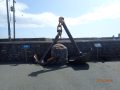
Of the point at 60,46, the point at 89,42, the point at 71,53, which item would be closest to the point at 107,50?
the point at 89,42

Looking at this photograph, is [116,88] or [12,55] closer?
[116,88]

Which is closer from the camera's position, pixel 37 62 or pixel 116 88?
pixel 116 88

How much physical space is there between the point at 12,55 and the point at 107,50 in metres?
7.35

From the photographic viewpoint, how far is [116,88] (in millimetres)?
10203

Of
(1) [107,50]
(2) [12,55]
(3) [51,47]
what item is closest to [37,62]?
(3) [51,47]

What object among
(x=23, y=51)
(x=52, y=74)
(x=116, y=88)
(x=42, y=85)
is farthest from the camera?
(x=23, y=51)

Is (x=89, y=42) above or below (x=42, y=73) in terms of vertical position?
above

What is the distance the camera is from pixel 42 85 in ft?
36.0

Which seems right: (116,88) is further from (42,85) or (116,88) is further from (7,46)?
(7,46)

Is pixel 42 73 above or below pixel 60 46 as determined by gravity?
below

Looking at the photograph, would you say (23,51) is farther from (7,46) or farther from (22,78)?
(22,78)

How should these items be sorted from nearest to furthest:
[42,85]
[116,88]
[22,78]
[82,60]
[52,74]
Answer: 1. [116,88]
2. [42,85]
3. [22,78]
4. [52,74]
5. [82,60]

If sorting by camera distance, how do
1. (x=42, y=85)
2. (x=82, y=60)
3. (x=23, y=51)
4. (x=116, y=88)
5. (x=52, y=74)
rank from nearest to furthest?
(x=116, y=88)
(x=42, y=85)
(x=52, y=74)
(x=82, y=60)
(x=23, y=51)

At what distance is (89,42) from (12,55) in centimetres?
600
